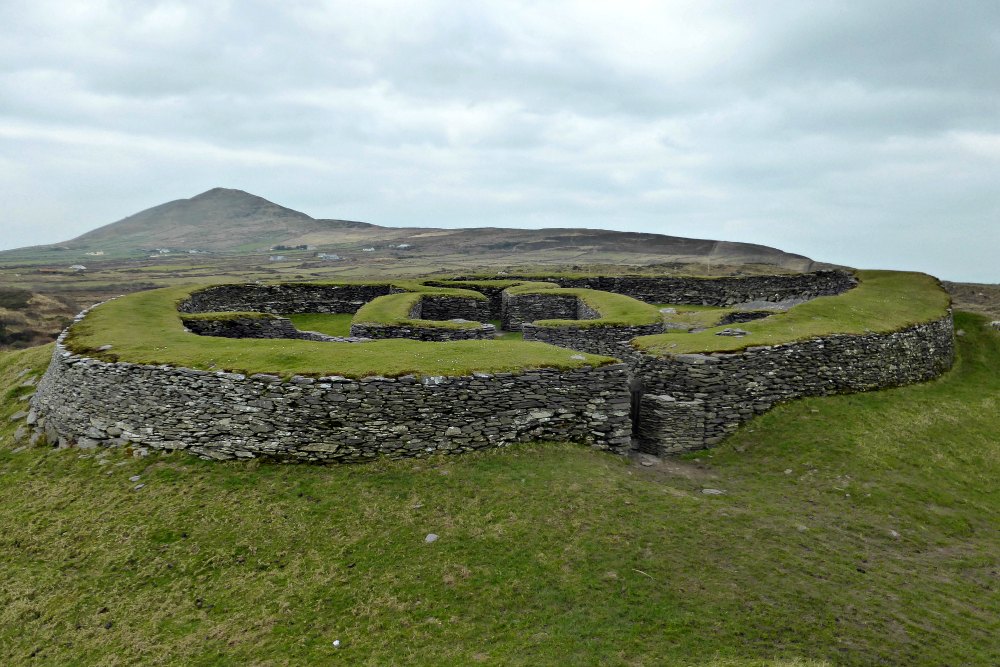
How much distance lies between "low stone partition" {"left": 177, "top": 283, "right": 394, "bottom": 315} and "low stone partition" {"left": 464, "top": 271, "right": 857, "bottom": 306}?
1839cm

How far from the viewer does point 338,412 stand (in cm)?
1445

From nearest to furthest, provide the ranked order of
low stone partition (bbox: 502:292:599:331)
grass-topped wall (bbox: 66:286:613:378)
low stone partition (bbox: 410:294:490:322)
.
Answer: grass-topped wall (bbox: 66:286:613:378) < low stone partition (bbox: 410:294:490:322) < low stone partition (bbox: 502:292:599:331)

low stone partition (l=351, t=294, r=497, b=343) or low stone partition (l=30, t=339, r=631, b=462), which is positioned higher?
low stone partition (l=351, t=294, r=497, b=343)

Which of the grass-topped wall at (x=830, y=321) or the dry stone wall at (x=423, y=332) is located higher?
the grass-topped wall at (x=830, y=321)

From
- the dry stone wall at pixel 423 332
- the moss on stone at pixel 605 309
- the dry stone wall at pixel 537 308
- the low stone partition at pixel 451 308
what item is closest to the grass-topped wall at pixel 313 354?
the dry stone wall at pixel 423 332

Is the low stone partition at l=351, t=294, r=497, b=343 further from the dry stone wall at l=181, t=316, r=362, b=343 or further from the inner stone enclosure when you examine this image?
the dry stone wall at l=181, t=316, r=362, b=343

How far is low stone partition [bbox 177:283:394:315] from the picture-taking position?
38.7 metres

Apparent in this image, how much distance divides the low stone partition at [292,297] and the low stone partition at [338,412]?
23139mm

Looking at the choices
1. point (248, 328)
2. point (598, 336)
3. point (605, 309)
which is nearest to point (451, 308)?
point (605, 309)

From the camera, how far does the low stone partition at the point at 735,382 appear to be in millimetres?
18328

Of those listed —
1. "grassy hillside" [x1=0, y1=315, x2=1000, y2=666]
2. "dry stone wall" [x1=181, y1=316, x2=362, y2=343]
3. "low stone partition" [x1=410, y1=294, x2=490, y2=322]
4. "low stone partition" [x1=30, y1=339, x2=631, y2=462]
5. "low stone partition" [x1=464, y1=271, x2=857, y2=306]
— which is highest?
"low stone partition" [x1=464, y1=271, x2=857, y2=306]

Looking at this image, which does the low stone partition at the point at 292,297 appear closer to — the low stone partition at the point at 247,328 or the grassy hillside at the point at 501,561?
the low stone partition at the point at 247,328

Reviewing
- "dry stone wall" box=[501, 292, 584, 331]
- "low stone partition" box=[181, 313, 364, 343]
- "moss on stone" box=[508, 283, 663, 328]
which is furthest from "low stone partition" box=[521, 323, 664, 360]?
"low stone partition" box=[181, 313, 364, 343]

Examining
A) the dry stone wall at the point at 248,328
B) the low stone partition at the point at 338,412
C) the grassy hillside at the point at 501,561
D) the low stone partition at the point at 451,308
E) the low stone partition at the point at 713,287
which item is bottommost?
the grassy hillside at the point at 501,561
